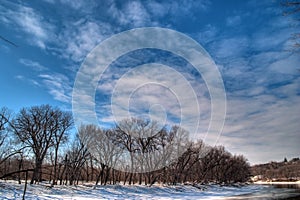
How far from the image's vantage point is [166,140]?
2483 inches

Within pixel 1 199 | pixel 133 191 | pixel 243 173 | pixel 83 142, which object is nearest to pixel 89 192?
pixel 133 191

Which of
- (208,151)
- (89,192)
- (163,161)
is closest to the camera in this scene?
(89,192)

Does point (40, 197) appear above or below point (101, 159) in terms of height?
below

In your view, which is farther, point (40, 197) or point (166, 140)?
point (166, 140)

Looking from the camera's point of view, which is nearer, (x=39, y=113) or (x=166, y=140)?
(x=39, y=113)

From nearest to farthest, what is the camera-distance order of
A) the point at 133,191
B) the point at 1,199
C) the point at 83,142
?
the point at 1,199
the point at 133,191
the point at 83,142

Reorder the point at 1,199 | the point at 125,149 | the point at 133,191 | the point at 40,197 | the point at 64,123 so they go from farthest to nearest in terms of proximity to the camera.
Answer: the point at 125,149
the point at 64,123
the point at 133,191
the point at 40,197
the point at 1,199

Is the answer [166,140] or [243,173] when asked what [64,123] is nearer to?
[166,140]

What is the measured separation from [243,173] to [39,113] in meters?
116

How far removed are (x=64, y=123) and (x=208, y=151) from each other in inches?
2132

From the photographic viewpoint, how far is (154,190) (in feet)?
153

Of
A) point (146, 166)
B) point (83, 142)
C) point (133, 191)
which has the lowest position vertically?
point (133, 191)

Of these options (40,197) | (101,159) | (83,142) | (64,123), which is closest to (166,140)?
(101,159)

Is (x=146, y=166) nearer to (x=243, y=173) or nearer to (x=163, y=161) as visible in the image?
(x=163, y=161)
